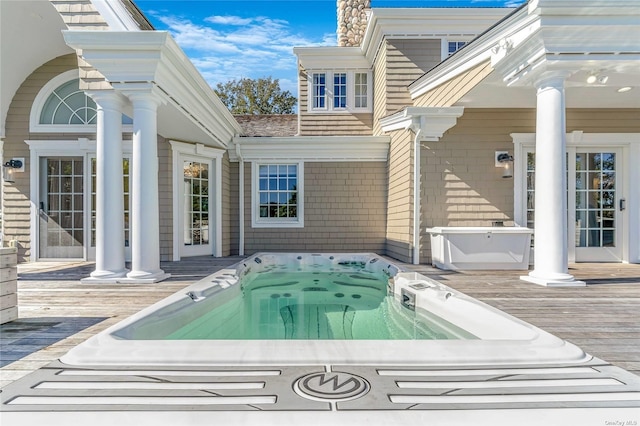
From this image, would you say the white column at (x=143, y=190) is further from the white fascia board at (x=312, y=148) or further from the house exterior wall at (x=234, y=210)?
the house exterior wall at (x=234, y=210)

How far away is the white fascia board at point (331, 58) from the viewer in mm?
8047

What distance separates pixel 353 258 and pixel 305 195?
184 centimetres

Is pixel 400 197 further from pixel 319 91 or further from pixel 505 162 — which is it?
pixel 319 91

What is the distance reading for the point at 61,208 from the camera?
20.3 ft

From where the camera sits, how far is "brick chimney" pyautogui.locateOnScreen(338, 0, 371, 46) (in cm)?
997

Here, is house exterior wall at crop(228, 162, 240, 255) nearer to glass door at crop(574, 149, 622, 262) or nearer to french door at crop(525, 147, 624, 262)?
french door at crop(525, 147, 624, 262)

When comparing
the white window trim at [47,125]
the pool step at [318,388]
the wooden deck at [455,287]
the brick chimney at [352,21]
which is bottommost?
the wooden deck at [455,287]

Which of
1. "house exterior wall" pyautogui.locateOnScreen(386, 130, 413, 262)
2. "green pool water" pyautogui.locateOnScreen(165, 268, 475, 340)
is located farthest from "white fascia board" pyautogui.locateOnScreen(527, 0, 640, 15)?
"green pool water" pyautogui.locateOnScreen(165, 268, 475, 340)

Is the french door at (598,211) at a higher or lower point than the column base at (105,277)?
higher

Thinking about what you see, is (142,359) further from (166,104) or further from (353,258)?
(353,258)

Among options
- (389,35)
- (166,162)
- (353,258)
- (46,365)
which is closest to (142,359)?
(46,365)

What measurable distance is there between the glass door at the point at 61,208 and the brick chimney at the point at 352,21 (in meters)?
7.64

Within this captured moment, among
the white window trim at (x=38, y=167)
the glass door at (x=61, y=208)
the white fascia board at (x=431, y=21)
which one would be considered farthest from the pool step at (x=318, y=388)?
the white fascia board at (x=431, y=21)

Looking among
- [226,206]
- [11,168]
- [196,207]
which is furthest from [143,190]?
[11,168]
